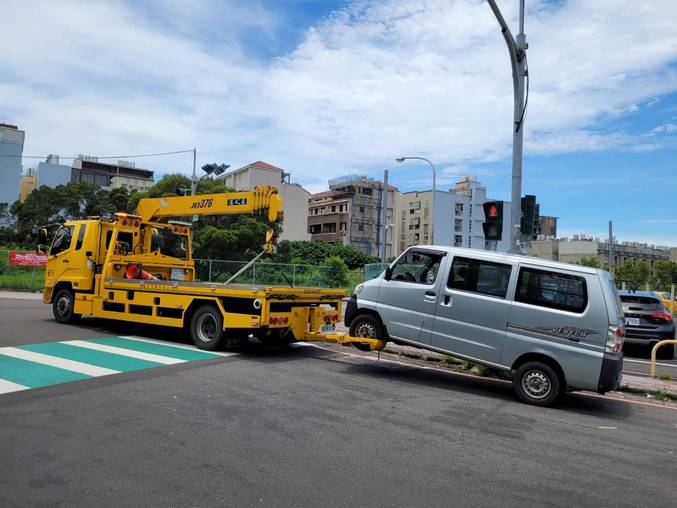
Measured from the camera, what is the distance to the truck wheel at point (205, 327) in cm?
1020

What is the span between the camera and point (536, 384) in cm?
749

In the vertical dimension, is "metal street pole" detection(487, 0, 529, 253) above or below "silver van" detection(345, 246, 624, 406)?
above

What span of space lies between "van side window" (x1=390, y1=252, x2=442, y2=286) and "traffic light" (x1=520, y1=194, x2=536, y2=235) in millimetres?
3153

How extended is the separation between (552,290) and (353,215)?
272 ft

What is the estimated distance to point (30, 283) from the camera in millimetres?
28141

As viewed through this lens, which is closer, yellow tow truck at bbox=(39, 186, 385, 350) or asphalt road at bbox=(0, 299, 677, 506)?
asphalt road at bbox=(0, 299, 677, 506)

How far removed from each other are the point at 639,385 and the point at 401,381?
3971 mm

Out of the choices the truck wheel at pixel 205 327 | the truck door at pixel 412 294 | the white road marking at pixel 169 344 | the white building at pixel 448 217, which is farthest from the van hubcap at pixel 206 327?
the white building at pixel 448 217

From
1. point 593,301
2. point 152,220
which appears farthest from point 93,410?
point 152,220

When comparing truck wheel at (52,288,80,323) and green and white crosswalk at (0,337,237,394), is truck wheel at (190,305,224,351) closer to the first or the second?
green and white crosswalk at (0,337,237,394)

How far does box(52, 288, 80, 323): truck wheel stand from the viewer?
43.3ft

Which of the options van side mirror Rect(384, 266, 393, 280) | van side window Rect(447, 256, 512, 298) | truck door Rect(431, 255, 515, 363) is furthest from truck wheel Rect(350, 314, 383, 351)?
van side window Rect(447, 256, 512, 298)

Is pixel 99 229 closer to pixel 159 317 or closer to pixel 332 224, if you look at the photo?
pixel 159 317

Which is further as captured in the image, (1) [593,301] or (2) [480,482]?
(1) [593,301]
